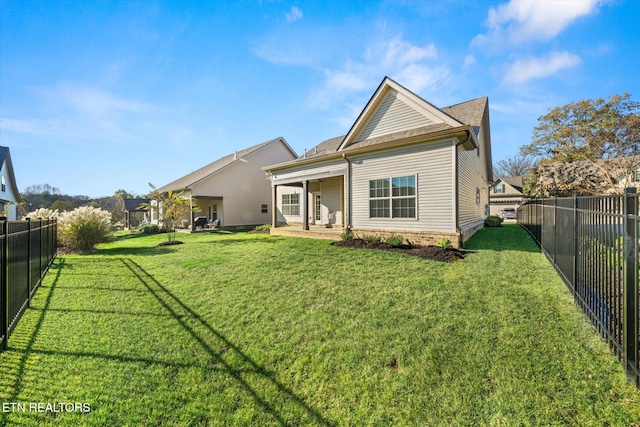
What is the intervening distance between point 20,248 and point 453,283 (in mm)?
7909

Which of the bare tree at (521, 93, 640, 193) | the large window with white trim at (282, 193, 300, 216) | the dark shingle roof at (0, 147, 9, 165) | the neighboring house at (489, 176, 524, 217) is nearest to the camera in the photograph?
the large window with white trim at (282, 193, 300, 216)

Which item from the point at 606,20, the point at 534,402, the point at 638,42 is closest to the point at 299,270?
the point at 534,402

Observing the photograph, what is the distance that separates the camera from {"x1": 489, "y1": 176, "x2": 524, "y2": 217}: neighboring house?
35.7 metres

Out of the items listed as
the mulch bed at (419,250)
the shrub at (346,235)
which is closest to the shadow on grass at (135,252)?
the shrub at (346,235)

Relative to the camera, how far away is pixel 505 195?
36812mm

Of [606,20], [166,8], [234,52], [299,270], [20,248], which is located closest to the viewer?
[20,248]

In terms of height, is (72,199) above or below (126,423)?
above

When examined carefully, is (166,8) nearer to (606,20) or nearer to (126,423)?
(126,423)

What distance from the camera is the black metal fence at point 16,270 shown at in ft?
11.6

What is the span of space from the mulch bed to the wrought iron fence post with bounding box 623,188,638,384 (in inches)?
170

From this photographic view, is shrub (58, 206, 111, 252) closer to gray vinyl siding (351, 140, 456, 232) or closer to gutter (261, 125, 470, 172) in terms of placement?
gutter (261, 125, 470, 172)

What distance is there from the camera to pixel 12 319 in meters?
3.95

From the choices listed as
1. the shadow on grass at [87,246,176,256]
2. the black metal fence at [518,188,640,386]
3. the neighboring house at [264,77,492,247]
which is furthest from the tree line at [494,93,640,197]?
the shadow on grass at [87,246,176,256]

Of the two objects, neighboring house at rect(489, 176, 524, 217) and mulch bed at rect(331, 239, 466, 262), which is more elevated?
neighboring house at rect(489, 176, 524, 217)
